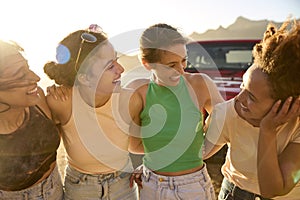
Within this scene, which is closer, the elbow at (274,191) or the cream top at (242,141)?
the elbow at (274,191)

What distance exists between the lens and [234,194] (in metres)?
1.90

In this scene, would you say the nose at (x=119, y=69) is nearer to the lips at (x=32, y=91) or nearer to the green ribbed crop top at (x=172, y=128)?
the green ribbed crop top at (x=172, y=128)

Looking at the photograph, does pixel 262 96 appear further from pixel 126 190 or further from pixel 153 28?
pixel 126 190

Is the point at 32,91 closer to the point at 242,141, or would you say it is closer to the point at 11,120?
the point at 11,120

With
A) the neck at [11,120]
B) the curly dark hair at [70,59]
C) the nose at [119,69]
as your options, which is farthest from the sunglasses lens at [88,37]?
the neck at [11,120]

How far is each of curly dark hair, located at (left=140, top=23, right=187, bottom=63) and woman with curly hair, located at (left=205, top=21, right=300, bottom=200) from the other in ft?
1.76

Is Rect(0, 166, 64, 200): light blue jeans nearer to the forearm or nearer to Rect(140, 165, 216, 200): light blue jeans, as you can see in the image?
Rect(140, 165, 216, 200): light blue jeans

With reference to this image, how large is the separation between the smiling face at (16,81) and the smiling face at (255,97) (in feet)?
3.55

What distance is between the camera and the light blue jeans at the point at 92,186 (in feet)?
7.05

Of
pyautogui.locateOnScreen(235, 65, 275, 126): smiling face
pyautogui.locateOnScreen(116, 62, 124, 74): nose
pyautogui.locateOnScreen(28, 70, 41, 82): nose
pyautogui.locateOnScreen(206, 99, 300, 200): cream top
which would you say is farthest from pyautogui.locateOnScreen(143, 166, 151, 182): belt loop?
pyautogui.locateOnScreen(28, 70, 41, 82): nose

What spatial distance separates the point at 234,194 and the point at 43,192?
1.06 m

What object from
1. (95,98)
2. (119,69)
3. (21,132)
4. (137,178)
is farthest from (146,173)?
(21,132)

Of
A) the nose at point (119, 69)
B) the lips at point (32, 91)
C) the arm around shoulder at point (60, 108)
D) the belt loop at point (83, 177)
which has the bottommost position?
the belt loop at point (83, 177)

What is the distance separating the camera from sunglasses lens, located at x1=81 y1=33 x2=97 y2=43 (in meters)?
2.09
